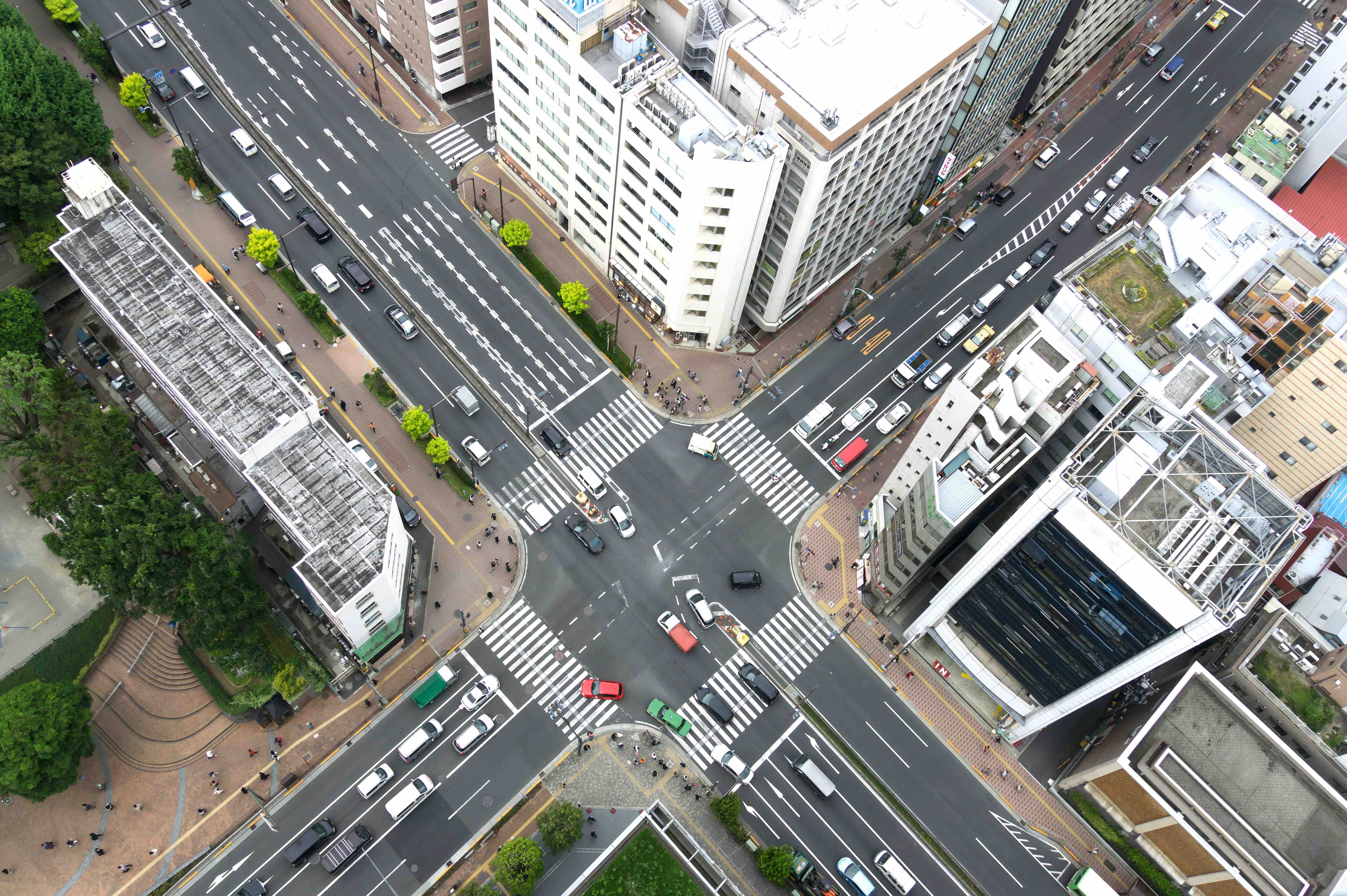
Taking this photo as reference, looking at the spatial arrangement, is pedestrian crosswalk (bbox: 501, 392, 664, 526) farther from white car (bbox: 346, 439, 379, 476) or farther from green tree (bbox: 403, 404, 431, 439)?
white car (bbox: 346, 439, 379, 476)

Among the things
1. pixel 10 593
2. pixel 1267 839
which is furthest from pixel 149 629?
pixel 1267 839

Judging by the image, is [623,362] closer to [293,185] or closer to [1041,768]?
[293,185]

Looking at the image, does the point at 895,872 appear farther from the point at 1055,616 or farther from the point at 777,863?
the point at 1055,616

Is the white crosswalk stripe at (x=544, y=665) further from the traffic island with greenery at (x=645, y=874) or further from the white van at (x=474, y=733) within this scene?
the traffic island with greenery at (x=645, y=874)

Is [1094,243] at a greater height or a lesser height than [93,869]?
lesser

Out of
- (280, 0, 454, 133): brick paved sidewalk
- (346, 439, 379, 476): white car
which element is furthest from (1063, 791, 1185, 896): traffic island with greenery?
(280, 0, 454, 133): brick paved sidewalk
